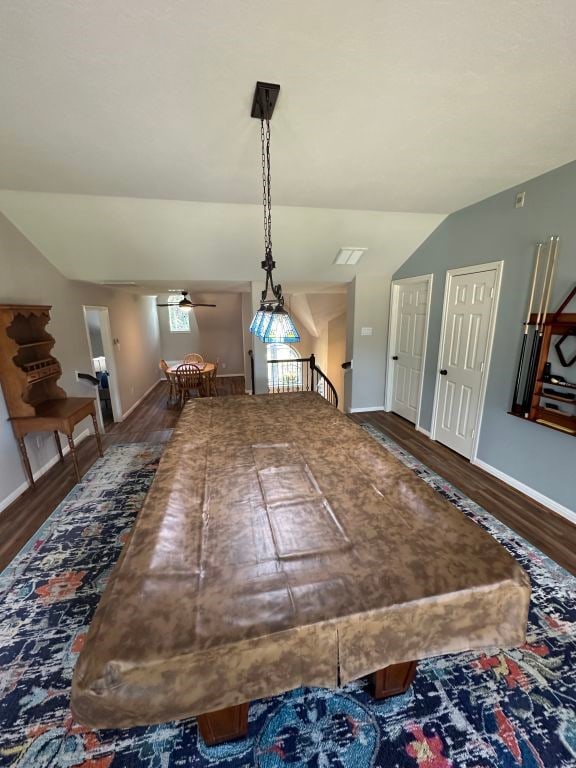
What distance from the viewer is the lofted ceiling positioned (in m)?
1.16

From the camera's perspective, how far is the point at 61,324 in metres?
3.70

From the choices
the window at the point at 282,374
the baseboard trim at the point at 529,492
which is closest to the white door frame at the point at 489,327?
the baseboard trim at the point at 529,492

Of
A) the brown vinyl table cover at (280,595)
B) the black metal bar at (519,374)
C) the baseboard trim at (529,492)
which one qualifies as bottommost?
the baseboard trim at (529,492)

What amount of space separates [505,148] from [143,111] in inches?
89.7

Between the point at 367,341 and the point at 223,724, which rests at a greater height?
the point at 367,341

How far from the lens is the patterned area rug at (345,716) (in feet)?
3.80

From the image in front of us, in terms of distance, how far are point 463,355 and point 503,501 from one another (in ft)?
4.97

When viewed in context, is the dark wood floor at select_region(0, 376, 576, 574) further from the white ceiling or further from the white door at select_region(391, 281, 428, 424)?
the white ceiling

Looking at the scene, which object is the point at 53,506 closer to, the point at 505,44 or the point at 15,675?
the point at 15,675

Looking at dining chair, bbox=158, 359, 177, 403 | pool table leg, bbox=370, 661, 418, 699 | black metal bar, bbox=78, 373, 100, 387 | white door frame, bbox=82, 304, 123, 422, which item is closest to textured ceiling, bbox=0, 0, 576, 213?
black metal bar, bbox=78, 373, 100, 387

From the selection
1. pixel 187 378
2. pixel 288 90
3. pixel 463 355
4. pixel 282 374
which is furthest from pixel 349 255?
pixel 187 378

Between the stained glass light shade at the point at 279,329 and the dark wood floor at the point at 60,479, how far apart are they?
91.3 inches

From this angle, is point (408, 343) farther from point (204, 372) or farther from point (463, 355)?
point (204, 372)

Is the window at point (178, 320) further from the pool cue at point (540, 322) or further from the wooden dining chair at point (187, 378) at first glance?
the pool cue at point (540, 322)
